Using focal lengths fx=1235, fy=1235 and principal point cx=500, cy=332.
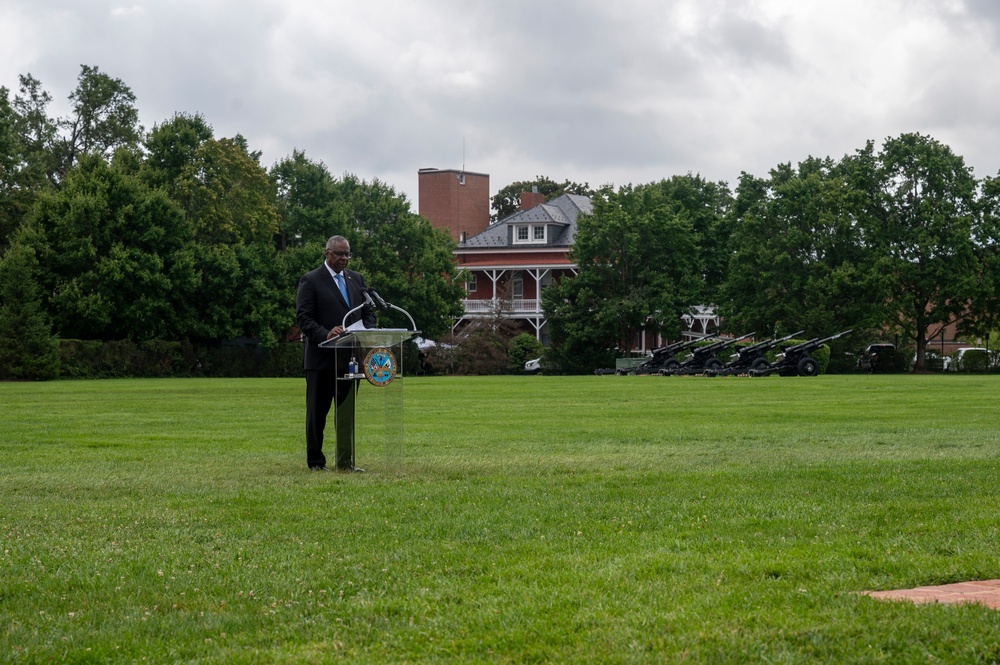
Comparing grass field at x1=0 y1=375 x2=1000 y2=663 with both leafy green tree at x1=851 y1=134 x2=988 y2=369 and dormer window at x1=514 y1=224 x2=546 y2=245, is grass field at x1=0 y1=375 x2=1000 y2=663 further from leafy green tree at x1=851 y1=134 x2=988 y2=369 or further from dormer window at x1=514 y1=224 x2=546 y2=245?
dormer window at x1=514 y1=224 x2=546 y2=245

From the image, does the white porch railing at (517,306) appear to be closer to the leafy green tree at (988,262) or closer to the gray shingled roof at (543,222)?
the gray shingled roof at (543,222)

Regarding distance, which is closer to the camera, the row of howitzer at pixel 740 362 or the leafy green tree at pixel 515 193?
the row of howitzer at pixel 740 362

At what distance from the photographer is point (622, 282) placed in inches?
2721

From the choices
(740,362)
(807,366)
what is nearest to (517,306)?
(740,362)

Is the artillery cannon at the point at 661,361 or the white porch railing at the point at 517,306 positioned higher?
the white porch railing at the point at 517,306

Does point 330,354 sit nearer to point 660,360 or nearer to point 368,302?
point 368,302

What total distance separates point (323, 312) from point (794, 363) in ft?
139

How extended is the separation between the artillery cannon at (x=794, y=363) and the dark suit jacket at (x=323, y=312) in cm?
4115

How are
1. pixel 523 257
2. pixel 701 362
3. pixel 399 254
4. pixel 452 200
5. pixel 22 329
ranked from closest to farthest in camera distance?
pixel 22 329 < pixel 701 362 < pixel 399 254 < pixel 523 257 < pixel 452 200

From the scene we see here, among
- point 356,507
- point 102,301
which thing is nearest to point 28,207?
point 102,301

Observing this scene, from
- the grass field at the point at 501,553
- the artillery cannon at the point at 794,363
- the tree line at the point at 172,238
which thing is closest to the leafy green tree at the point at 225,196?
the tree line at the point at 172,238

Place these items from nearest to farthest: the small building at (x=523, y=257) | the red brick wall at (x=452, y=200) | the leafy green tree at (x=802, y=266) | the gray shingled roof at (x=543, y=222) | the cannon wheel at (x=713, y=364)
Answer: the cannon wheel at (x=713, y=364)
the leafy green tree at (x=802, y=266)
the small building at (x=523, y=257)
the gray shingled roof at (x=543, y=222)
the red brick wall at (x=452, y=200)

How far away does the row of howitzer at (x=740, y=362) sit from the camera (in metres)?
51.7

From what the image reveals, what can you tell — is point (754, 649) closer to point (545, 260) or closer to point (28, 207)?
point (28, 207)
